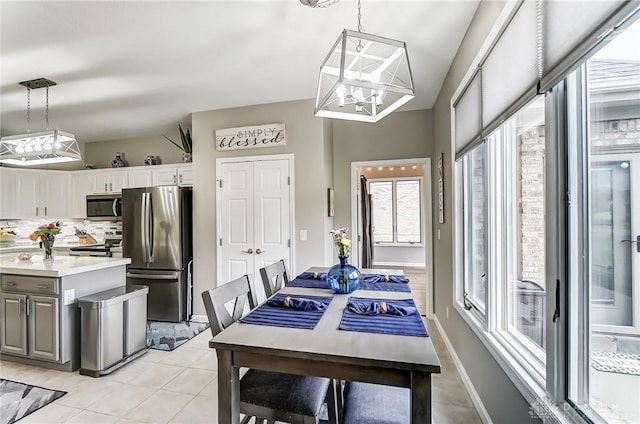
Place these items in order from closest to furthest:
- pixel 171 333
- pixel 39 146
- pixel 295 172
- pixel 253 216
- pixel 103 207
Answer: pixel 39 146
pixel 171 333
pixel 295 172
pixel 253 216
pixel 103 207

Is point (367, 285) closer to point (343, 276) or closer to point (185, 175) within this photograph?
point (343, 276)

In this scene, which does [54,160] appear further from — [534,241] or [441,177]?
[534,241]

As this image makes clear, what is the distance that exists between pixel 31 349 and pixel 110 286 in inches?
29.3

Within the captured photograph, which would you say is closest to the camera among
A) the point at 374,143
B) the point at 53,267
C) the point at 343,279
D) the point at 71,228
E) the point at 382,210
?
the point at 343,279

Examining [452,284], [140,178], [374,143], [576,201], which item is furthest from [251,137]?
[576,201]

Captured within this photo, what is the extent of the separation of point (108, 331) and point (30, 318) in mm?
749

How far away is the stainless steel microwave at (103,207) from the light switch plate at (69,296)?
2.32 m

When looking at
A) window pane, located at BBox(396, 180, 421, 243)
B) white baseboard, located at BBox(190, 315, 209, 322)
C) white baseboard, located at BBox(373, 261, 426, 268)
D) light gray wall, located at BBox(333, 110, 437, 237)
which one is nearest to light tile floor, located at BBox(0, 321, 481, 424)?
white baseboard, located at BBox(190, 315, 209, 322)

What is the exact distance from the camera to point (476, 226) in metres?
2.32

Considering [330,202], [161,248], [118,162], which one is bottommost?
[161,248]

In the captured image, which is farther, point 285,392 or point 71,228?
point 71,228

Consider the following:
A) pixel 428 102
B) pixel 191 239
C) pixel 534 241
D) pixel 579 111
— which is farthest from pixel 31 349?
pixel 428 102

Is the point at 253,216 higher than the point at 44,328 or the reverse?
higher

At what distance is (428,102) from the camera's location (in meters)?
→ 3.69
